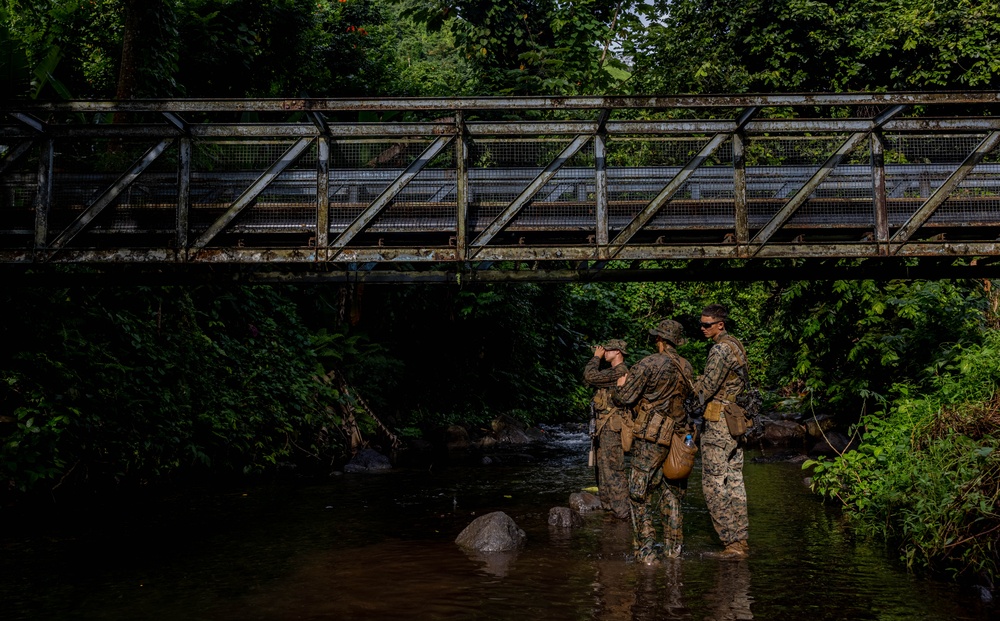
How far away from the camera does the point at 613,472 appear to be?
29.9 feet

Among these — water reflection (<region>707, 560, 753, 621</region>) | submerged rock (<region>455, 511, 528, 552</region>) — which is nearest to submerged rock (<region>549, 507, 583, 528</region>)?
submerged rock (<region>455, 511, 528, 552</region>)

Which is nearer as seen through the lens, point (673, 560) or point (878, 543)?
point (673, 560)

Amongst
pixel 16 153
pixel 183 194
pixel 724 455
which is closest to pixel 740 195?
pixel 724 455

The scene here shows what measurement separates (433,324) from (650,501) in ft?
49.9

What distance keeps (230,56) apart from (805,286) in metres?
13.0

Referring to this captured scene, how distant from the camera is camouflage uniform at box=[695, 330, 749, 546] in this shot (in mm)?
7285

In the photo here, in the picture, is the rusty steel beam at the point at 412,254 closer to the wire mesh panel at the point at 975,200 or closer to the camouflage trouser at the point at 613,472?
the wire mesh panel at the point at 975,200

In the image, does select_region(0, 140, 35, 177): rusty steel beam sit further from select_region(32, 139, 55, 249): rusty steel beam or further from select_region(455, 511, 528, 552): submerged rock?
select_region(455, 511, 528, 552): submerged rock

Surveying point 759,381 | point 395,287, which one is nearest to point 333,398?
point 395,287

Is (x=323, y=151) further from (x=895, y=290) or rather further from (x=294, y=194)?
(x=895, y=290)

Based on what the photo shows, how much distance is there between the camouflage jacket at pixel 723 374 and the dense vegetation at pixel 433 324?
5.81 feet

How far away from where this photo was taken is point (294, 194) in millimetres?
9250

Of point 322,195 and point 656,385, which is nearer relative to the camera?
point 656,385

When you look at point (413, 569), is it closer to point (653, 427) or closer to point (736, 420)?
point (653, 427)
